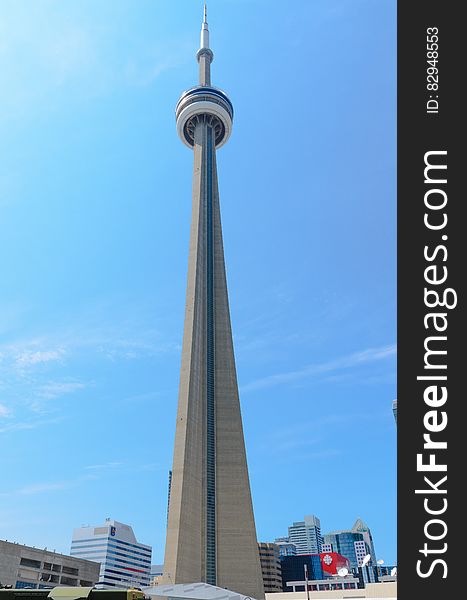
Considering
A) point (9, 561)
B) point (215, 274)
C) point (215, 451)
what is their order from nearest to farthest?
point (9, 561)
point (215, 451)
point (215, 274)

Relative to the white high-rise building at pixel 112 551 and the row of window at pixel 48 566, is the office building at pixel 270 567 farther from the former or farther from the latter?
the row of window at pixel 48 566

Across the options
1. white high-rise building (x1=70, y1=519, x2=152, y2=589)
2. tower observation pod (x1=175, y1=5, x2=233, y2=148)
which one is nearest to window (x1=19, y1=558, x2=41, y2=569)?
tower observation pod (x1=175, y1=5, x2=233, y2=148)

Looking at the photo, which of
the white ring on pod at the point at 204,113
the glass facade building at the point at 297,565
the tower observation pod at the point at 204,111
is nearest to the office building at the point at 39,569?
the tower observation pod at the point at 204,111

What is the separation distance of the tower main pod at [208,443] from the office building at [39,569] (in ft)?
53.8

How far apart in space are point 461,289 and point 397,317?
1078 millimetres

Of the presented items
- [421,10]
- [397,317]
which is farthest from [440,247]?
[421,10]

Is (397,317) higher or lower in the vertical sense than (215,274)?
lower

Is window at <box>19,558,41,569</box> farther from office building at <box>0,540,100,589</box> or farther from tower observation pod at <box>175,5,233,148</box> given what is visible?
tower observation pod at <box>175,5,233,148</box>

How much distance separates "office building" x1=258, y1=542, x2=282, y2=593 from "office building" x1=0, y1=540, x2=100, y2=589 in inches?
2378

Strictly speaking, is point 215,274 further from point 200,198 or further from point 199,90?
point 199,90

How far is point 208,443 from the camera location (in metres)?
62.5

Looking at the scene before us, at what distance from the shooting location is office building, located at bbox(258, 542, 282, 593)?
117250 millimetres

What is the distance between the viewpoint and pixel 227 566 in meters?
55.3

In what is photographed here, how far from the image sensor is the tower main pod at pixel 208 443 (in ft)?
178
